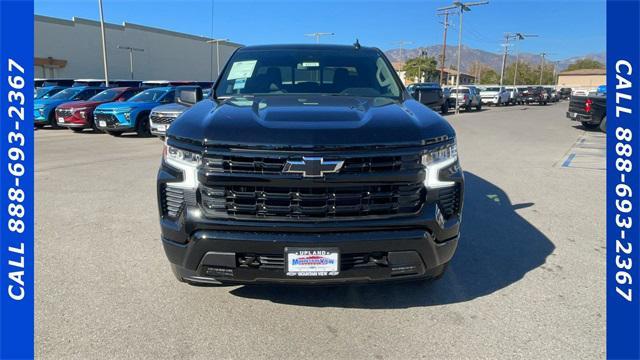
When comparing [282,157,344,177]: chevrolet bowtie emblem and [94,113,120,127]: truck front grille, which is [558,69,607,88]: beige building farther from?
[282,157,344,177]: chevrolet bowtie emblem

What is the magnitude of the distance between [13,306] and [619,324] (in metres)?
4.01

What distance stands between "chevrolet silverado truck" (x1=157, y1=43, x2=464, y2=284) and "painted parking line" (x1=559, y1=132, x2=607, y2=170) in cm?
781

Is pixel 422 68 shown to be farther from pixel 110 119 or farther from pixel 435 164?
pixel 435 164

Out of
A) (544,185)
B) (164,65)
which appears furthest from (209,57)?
(544,185)

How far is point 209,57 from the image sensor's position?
210ft

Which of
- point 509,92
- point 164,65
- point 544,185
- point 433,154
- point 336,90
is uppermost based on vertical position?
point 164,65

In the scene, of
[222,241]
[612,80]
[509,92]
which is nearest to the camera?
[222,241]

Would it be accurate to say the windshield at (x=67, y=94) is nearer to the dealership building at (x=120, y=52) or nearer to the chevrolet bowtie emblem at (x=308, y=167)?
the chevrolet bowtie emblem at (x=308, y=167)

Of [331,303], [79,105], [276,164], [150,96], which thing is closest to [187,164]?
[276,164]

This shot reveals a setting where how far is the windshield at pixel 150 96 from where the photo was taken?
15.2 metres

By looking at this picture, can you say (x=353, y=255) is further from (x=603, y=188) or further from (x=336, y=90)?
(x=603, y=188)

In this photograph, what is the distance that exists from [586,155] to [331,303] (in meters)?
9.95

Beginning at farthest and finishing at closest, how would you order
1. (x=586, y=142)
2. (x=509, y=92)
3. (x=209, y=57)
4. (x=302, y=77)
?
(x=209, y=57) < (x=509, y=92) < (x=586, y=142) < (x=302, y=77)

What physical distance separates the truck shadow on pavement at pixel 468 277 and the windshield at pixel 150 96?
12314 millimetres
